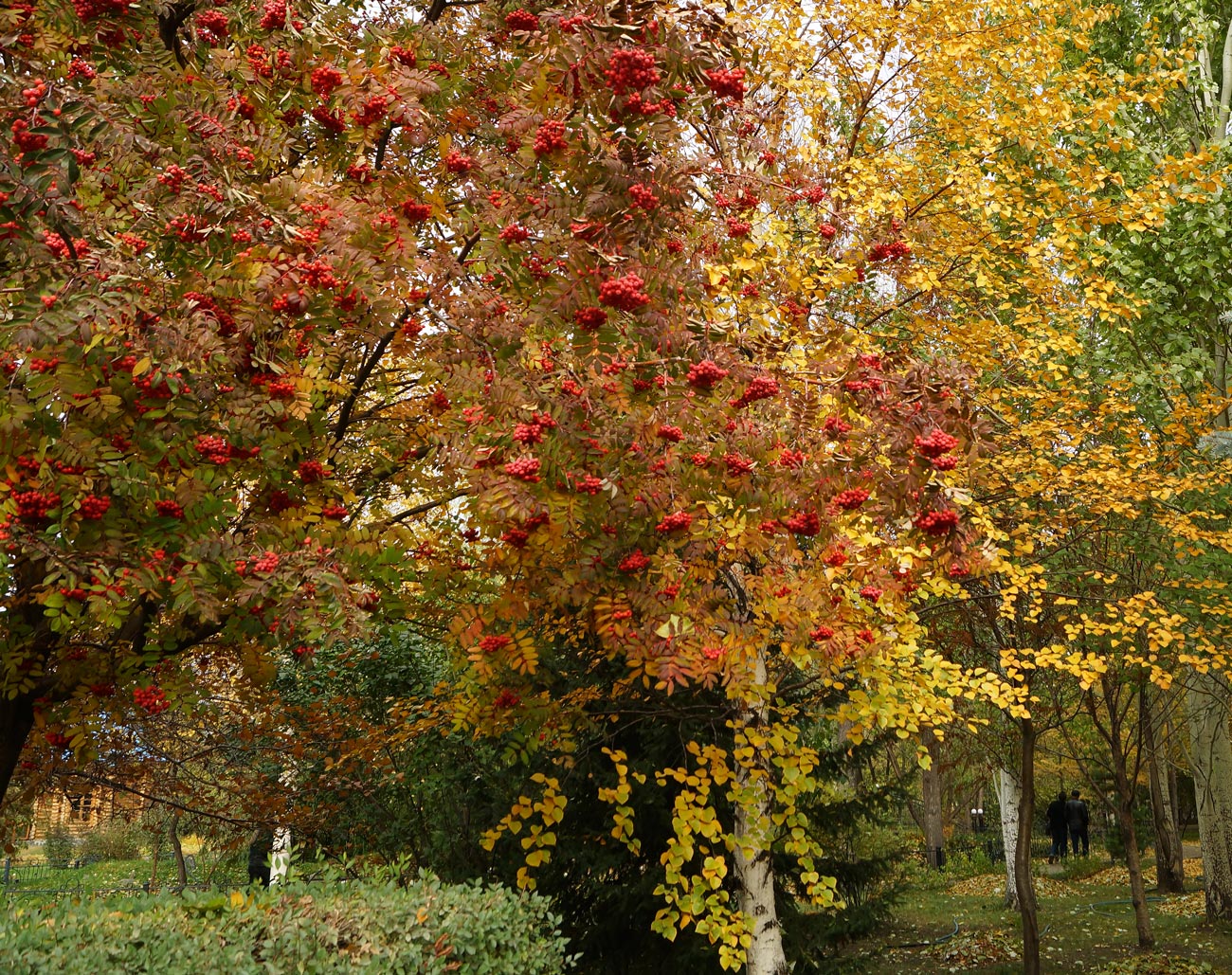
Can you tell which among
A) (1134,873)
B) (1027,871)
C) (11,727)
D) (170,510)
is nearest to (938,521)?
(170,510)

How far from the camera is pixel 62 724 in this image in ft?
19.8

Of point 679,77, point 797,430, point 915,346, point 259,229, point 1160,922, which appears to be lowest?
point 1160,922

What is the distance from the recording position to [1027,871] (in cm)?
1045

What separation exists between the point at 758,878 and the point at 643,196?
487 cm

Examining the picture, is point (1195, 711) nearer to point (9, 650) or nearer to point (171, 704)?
point (171, 704)

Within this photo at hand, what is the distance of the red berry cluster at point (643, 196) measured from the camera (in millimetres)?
4184

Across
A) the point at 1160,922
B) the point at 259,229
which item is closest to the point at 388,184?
the point at 259,229

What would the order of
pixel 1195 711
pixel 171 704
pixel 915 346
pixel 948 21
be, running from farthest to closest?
pixel 1195 711, pixel 915 346, pixel 948 21, pixel 171 704

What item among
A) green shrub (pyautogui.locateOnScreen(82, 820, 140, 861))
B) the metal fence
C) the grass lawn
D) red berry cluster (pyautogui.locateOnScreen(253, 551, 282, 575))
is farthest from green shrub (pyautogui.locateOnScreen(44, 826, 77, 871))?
red berry cluster (pyautogui.locateOnScreen(253, 551, 282, 575))

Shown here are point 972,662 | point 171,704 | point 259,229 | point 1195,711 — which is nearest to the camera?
point 259,229

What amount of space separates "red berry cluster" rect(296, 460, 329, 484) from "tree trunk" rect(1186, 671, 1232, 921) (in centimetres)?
1199

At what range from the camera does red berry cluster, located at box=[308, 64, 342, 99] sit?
459cm

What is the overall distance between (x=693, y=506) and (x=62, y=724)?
13.5ft

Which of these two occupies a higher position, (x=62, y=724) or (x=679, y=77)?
(x=679, y=77)
